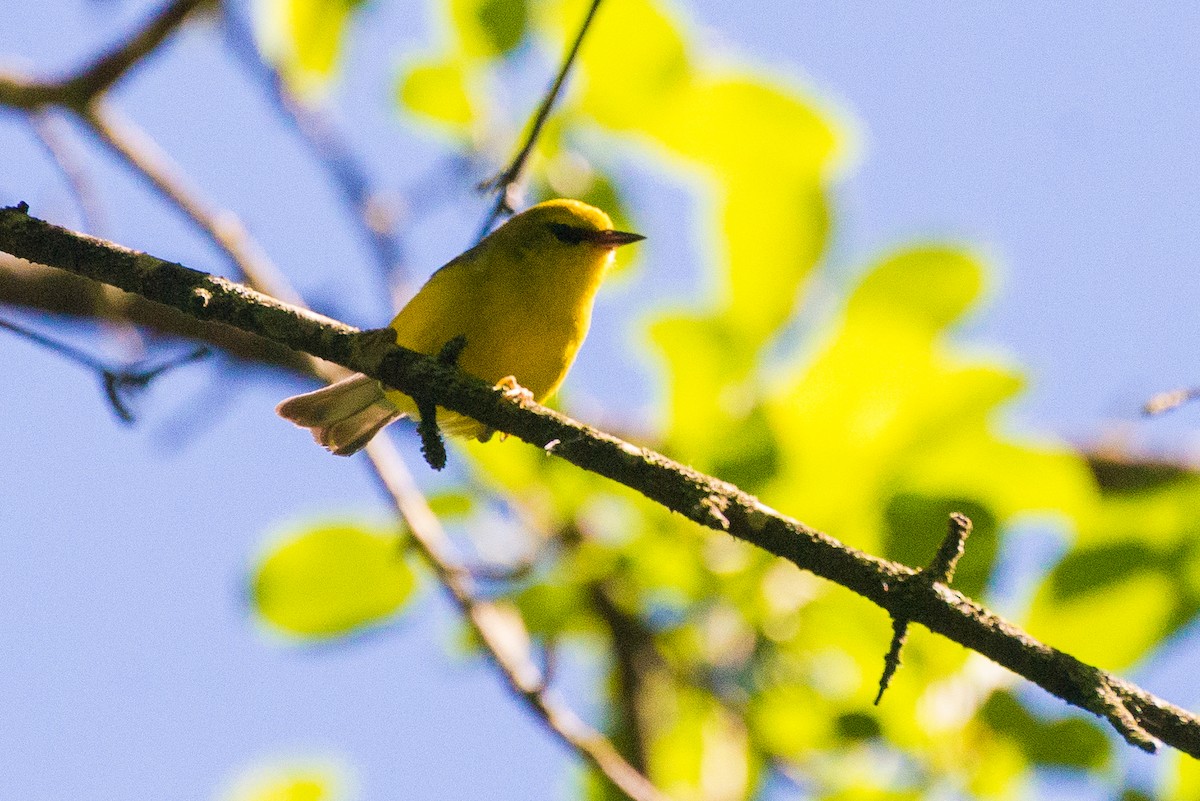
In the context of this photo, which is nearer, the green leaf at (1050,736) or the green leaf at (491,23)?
the green leaf at (1050,736)

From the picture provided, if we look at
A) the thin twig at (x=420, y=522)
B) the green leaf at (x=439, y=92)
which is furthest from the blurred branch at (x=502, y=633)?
the green leaf at (x=439, y=92)

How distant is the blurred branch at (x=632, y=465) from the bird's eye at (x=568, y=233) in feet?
5.18

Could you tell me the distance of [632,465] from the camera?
195 centimetres

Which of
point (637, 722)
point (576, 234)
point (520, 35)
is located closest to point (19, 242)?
point (520, 35)

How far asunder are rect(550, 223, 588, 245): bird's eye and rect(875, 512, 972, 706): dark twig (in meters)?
1.98

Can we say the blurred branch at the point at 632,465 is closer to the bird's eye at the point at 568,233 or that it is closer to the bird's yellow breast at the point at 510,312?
the bird's yellow breast at the point at 510,312

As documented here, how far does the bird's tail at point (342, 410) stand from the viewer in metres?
3.70

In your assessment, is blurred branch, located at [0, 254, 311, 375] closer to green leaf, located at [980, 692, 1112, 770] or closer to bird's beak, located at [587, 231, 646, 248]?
bird's beak, located at [587, 231, 646, 248]

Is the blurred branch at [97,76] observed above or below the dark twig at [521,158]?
below

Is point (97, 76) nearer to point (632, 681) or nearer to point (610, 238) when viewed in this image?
point (610, 238)

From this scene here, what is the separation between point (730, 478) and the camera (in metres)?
2.42

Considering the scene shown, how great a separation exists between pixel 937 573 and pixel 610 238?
75.0 inches

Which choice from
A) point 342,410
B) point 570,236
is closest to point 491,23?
point 570,236

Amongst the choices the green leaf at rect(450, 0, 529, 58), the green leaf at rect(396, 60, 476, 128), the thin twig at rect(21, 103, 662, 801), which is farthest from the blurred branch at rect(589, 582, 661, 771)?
the green leaf at rect(450, 0, 529, 58)
